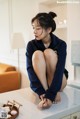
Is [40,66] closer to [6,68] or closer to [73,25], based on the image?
[73,25]

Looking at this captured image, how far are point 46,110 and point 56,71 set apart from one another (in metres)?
0.33

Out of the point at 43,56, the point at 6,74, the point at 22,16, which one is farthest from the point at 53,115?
the point at 22,16

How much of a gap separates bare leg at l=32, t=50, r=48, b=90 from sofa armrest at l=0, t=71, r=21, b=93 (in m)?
1.42

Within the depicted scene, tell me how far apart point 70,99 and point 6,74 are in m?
1.56

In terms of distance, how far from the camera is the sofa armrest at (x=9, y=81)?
2.94 meters

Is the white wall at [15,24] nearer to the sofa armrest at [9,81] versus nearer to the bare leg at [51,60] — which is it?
the sofa armrest at [9,81]

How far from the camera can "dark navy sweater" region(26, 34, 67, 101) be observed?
4.81 feet

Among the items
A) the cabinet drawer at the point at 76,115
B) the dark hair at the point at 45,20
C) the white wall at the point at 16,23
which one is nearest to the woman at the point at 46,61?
the dark hair at the point at 45,20

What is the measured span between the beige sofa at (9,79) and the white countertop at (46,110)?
1142mm

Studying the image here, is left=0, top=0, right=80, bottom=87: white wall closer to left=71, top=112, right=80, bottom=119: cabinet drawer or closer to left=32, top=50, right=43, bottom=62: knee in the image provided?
left=32, top=50, right=43, bottom=62: knee

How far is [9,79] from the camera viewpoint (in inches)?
119

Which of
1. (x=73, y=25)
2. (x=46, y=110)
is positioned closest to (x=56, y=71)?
(x=46, y=110)

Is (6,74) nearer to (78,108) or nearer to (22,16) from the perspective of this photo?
(22,16)

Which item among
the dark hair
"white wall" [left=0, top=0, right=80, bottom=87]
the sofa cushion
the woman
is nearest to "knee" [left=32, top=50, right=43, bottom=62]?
the woman
